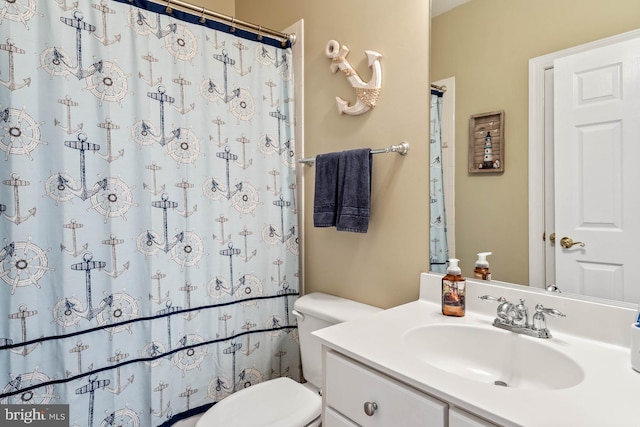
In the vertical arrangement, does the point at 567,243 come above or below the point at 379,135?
below

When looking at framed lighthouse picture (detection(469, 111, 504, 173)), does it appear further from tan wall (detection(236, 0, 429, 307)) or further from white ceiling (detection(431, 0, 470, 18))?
white ceiling (detection(431, 0, 470, 18))

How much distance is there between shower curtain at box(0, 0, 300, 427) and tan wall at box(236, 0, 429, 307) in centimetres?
16

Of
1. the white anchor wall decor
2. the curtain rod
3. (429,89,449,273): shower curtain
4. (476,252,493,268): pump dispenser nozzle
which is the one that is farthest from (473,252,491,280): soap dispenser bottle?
the curtain rod

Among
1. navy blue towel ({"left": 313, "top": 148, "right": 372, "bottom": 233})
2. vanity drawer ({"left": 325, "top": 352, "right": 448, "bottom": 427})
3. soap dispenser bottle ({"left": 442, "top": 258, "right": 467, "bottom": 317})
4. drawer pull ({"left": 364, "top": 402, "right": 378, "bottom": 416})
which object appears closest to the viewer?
vanity drawer ({"left": 325, "top": 352, "right": 448, "bottom": 427})

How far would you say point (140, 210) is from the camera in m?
1.34

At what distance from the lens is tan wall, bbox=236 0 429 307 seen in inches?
51.1

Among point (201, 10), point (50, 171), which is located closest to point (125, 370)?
point (50, 171)

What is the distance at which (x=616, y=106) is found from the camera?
2.96 ft

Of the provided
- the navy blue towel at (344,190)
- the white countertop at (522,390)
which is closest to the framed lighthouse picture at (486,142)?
the navy blue towel at (344,190)

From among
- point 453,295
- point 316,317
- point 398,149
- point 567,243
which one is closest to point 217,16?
point 398,149

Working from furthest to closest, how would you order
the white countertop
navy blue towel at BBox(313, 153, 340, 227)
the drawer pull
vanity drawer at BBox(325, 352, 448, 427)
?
navy blue towel at BBox(313, 153, 340, 227) → the drawer pull → vanity drawer at BBox(325, 352, 448, 427) → the white countertop

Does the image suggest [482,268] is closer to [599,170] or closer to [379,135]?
[599,170]

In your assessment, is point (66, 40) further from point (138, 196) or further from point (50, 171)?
point (138, 196)

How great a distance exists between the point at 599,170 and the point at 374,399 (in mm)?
809
